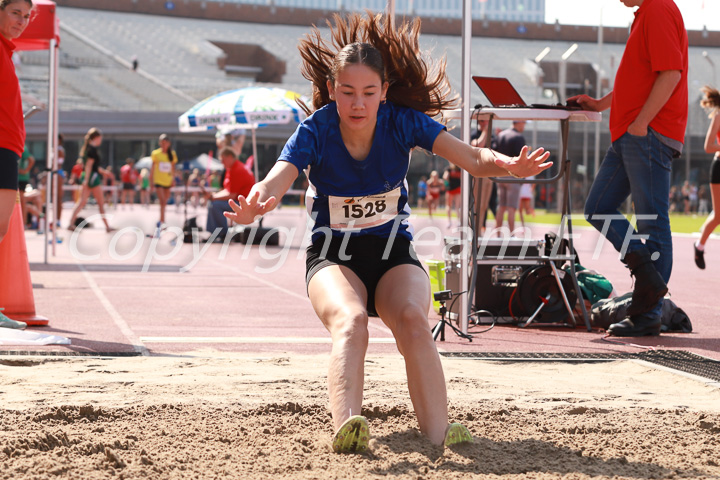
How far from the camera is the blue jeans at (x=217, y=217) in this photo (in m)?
17.5

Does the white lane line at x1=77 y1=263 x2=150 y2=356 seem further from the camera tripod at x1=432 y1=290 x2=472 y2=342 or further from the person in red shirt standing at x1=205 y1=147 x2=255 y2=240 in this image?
the person in red shirt standing at x1=205 y1=147 x2=255 y2=240

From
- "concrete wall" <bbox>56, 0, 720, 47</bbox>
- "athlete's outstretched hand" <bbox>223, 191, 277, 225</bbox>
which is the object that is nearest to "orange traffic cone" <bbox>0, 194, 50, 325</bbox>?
"athlete's outstretched hand" <bbox>223, 191, 277, 225</bbox>

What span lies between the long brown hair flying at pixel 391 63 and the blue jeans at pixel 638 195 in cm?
251

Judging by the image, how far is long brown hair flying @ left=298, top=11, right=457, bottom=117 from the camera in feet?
14.3

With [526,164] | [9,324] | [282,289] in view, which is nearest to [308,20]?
[282,289]

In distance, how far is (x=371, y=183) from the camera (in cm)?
404

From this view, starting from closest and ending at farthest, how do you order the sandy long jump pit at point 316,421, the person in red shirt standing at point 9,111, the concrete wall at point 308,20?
the sandy long jump pit at point 316,421 < the person in red shirt standing at point 9,111 < the concrete wall at point 308,20

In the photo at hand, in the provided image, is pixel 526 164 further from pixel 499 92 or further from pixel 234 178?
pixel 234 178

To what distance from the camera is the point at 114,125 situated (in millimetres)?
49844

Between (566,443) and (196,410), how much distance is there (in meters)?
1.55

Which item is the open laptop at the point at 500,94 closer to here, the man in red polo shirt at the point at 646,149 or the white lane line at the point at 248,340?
the man in red polo shirt at the point at 646,149

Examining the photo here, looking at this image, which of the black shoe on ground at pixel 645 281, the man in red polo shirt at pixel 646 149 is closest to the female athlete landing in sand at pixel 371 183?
the man in red polo shirt at pixel 646 149

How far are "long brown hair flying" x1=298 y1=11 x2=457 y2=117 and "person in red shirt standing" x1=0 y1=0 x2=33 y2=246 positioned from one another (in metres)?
2.28

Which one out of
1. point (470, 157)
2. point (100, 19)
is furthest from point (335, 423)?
point (100, 19)
